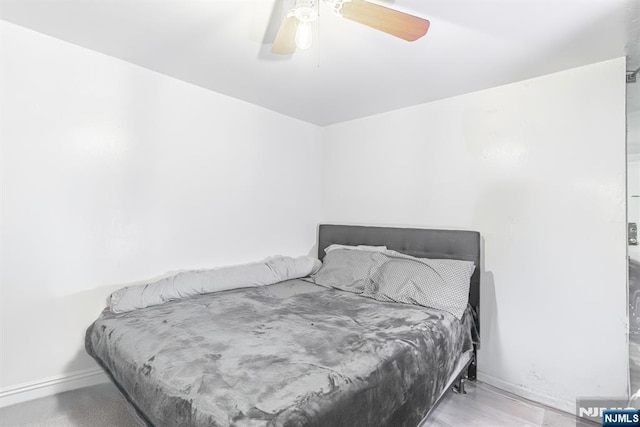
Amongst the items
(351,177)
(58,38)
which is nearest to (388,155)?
(351,177)

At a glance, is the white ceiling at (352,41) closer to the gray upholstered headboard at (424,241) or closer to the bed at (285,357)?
the gray upholstered headboard at (424,241)

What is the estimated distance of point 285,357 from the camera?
134cm

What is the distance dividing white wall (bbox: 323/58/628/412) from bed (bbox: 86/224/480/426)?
0.33 m

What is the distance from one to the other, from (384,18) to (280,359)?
1.58 m

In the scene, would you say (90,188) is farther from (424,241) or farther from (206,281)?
(424,241)

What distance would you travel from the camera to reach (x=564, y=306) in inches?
84.7

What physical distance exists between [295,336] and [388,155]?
2.21 m

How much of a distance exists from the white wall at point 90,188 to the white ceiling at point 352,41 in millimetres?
A: 234

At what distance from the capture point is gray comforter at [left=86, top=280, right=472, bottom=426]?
1.06 m

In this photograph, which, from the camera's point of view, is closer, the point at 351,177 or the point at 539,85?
the point at 539,85

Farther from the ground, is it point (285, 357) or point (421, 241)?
point (421, 241)

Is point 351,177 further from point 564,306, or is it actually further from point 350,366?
point 350,366

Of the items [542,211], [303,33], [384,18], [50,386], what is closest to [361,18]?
[384,18]

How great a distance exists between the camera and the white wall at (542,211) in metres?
2.01
